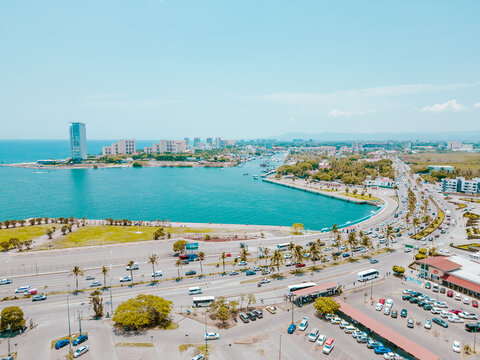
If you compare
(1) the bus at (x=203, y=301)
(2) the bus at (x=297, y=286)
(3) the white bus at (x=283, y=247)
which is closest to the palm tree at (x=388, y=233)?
(3) the white bus at (x=283, y=247)

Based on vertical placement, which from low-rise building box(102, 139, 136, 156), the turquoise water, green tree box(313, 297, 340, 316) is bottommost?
the turquoise water

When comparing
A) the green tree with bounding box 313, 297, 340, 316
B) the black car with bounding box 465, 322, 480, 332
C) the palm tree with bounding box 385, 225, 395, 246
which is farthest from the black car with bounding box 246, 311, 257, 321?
the palm tree with bounding box 385, 225, 395, 246

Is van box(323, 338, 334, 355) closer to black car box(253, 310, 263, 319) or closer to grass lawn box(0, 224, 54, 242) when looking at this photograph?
black car box(253, 310, 263, 319)

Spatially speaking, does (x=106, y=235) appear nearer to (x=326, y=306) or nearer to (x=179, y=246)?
(x=179, y=246)

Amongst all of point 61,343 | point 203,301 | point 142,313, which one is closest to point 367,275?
point 203,301

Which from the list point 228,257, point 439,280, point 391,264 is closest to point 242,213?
point 228,257

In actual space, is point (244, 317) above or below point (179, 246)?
below
